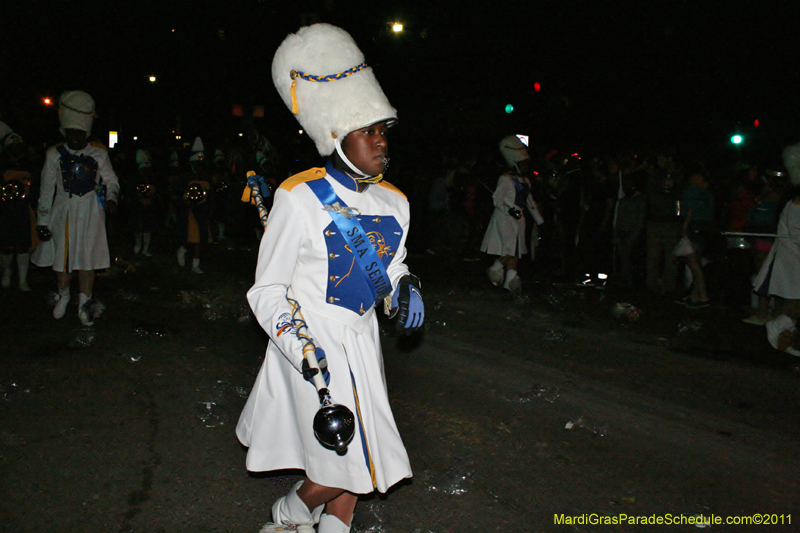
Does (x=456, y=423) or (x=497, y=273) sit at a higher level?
(x=497, y=273)

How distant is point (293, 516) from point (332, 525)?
175 millimetres

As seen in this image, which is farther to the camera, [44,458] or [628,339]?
[628,339]

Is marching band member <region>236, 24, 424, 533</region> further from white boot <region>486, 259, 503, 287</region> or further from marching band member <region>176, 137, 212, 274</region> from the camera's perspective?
marching band member <region>176, 137, 212, 274</region>

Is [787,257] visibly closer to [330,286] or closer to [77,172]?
[330,286]

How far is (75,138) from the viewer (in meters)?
6.16

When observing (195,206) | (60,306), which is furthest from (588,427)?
(195,206)

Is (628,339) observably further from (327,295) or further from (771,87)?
(771,87)

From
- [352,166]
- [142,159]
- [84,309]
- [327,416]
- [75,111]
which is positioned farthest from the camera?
[142,159]

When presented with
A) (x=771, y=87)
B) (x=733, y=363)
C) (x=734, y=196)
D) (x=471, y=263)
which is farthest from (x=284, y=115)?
(x=733, y=363)

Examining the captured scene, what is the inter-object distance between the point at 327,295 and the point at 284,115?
22079 mm

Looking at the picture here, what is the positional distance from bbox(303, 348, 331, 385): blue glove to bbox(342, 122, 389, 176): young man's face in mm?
782

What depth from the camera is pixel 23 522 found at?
10.6ft

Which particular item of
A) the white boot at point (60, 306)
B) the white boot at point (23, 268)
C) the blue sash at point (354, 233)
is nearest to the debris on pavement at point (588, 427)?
the blue sash at point (354, 233)

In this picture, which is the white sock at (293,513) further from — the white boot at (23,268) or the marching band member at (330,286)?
the white boot at (23,268)
